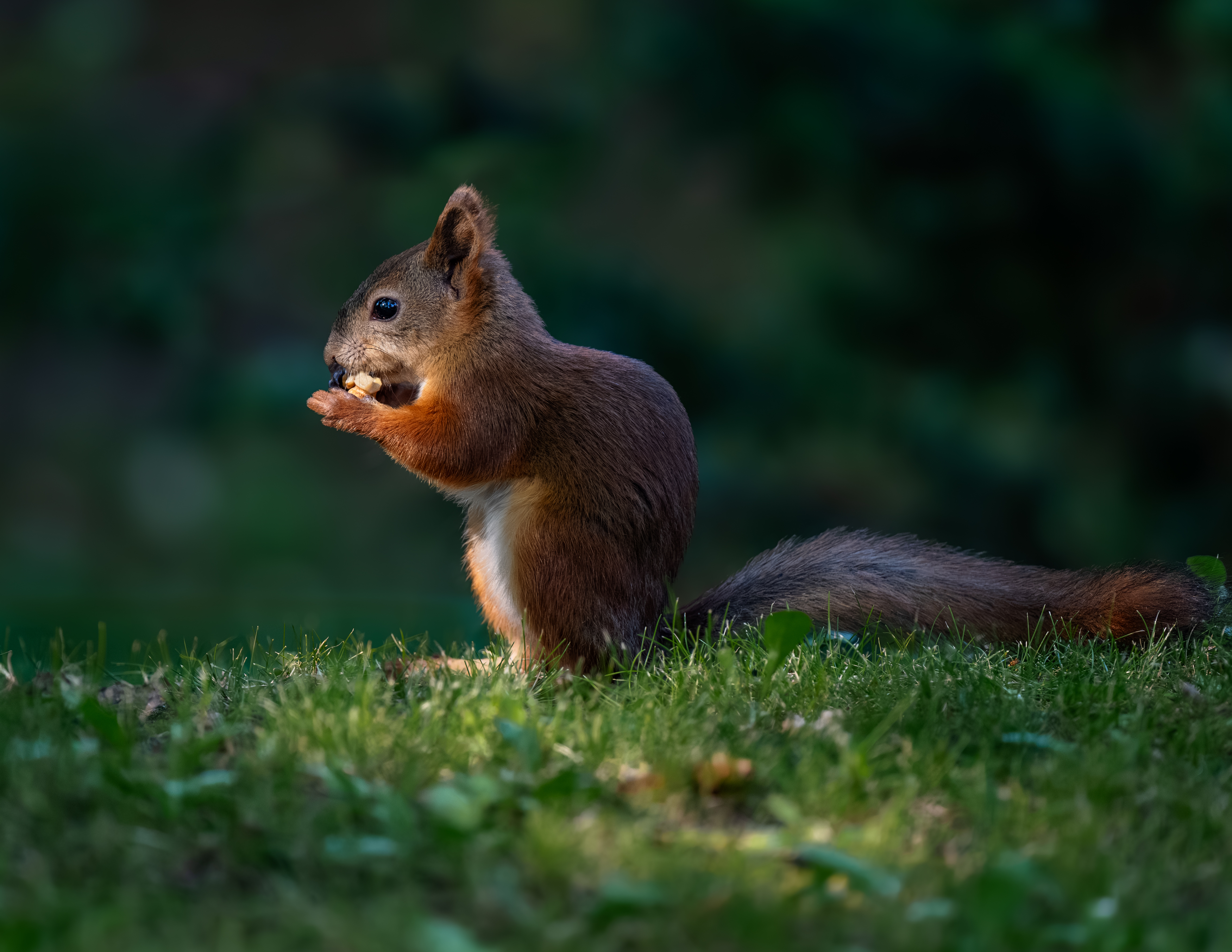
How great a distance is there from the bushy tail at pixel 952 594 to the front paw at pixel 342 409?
0.93 meters

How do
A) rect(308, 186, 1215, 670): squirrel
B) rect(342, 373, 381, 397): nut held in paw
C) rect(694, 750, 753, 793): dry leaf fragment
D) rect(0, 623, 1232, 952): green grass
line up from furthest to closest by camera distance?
rect(342, 373, 381, 397): nut held in paw → rect(308, 186, 1215, 670): squirrel → rect(694, 750, 753, 793): dry leaf fragment → rect(0, 623, 1232, 952): green grass

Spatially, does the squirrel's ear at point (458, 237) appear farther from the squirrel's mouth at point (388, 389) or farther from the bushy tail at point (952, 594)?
the bushy tail at point (952, 594)

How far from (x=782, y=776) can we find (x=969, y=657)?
1055 millimetres

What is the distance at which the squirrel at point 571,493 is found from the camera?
288 cm

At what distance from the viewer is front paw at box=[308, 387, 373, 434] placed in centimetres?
303

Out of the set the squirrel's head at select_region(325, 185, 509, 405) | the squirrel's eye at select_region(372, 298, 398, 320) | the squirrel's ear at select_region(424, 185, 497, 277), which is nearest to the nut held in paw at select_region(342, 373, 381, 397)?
the squirrel's head at select_region(325, 185, 509, 405)

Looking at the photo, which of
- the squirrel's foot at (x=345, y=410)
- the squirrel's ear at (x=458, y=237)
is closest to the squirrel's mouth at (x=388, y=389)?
the squirrel's foot at (x=345, y=410)

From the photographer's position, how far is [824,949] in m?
1.33

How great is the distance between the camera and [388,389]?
3.20 metres

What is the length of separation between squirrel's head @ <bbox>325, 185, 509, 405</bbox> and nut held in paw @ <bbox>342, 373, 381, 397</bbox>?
0.02 meters

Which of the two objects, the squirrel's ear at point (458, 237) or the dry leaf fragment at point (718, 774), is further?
the squirrel's ear at point (458, 237)

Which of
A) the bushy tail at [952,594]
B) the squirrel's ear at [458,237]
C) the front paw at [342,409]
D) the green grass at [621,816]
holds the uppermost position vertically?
the squirrel's ear at [458,237]

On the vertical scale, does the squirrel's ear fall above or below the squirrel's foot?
above

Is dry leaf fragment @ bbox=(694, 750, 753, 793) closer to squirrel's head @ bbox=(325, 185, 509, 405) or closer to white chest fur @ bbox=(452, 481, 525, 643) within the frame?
white chest fur @ bbox=(452, 481, 525, 643)
